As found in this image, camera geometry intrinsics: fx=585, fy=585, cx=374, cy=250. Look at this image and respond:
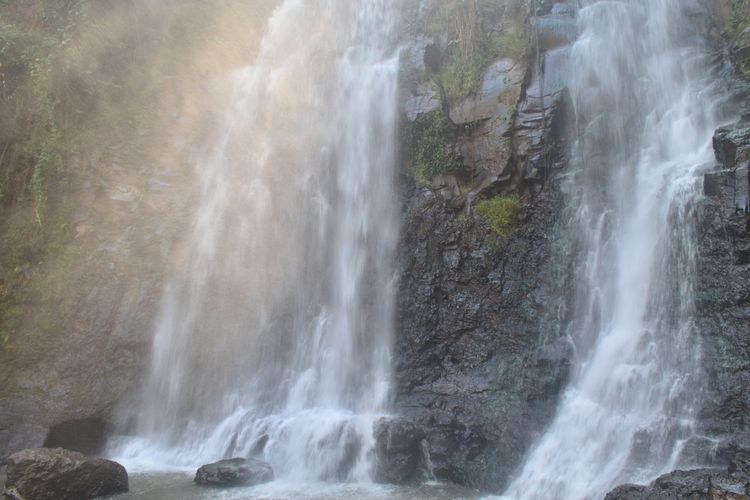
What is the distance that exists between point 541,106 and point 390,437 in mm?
7408

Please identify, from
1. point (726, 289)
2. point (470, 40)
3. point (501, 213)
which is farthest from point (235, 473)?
point (470, 40)

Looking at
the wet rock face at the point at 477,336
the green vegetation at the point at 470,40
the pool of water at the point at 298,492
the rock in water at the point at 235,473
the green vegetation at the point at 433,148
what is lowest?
the pool of water at the point at 298,492

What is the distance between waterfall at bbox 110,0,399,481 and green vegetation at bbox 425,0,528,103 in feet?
4.53

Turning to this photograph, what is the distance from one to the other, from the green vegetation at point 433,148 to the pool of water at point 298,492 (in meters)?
6.63

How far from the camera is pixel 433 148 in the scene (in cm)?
1319

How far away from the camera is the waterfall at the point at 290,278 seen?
1165cm

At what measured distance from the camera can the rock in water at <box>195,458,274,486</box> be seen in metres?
9.23

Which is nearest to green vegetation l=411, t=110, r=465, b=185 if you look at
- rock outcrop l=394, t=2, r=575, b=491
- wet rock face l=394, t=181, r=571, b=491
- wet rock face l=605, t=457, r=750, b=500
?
rock outcrop l=394, t=2, r=575, b=491

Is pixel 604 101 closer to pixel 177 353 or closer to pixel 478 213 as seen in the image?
pixel 478 213

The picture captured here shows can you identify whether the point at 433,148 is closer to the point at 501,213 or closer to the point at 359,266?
the point at 501,213

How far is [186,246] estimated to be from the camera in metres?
14.4

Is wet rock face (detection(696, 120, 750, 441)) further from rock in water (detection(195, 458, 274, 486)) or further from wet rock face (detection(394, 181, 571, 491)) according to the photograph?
rock in water (detection(195, 458, 274, 486))

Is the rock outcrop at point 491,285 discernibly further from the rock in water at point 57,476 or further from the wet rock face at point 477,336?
the rock in water at point 57,476

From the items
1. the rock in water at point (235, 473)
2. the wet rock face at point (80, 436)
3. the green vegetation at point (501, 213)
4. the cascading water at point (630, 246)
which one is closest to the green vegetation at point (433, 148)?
the green vegetation at point (501, 213)
